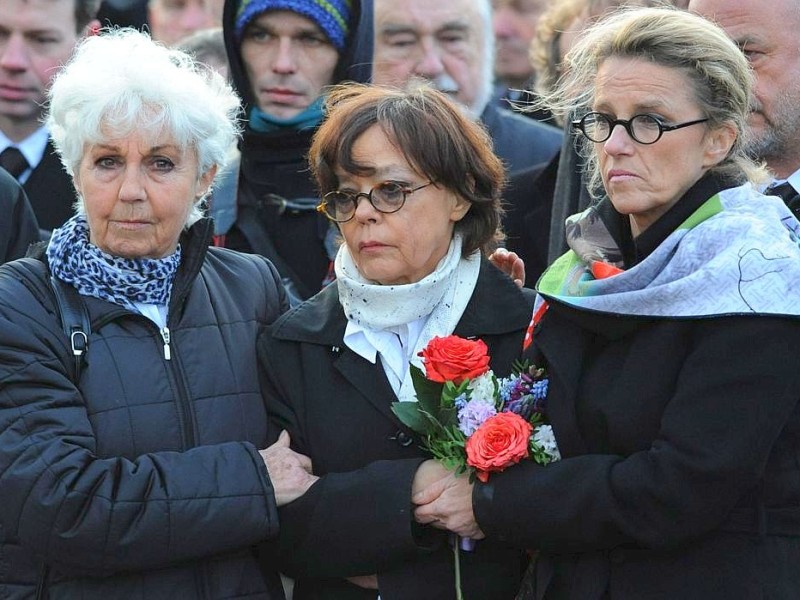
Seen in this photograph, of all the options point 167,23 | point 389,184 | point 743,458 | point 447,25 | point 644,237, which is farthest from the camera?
point 167,23

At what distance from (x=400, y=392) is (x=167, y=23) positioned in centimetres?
583

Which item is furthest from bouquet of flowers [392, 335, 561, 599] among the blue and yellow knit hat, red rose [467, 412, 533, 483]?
the blue and yellow knit hat

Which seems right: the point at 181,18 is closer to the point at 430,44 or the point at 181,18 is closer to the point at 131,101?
the point at 430,44

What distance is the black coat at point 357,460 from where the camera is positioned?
397 centimetres

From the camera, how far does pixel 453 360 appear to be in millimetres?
3854

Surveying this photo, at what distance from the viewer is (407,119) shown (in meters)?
4.13

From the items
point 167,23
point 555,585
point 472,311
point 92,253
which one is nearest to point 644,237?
point 472,311

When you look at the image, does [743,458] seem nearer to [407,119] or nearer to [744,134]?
[744,134]

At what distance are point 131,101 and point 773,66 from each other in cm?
213

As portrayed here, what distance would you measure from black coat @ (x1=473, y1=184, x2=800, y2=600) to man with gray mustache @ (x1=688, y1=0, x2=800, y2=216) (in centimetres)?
108

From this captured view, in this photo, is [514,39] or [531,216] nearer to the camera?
[531,216]

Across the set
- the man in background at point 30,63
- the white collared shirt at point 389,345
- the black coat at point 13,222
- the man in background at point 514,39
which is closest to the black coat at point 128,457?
the white collared shirt at point 389,345

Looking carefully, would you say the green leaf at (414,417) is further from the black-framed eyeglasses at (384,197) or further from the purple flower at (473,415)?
the black-framed eyeglasses at (384,197)

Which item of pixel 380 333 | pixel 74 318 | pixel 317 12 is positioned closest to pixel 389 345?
pixel 380 333
